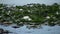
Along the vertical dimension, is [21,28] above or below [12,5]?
below

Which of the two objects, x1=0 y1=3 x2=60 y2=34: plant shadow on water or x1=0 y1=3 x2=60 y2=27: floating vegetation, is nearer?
x1=0 y1=3 x2=60 y2=34: plant shadow on water

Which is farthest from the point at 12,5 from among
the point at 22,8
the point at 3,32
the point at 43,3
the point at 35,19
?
the point at 3,32

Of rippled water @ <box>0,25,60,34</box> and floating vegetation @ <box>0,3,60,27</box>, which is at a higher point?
floating vegetation @ <box>0,3,60,27</box>

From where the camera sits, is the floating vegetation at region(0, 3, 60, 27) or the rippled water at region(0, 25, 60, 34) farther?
the floating vegetation at region(0, 3, 60, 27)

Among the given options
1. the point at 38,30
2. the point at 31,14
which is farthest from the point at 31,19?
the point at 38,30

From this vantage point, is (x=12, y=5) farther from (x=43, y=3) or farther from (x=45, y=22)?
(x=45, y=22)

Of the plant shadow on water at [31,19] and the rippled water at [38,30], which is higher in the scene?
the plant shadow on water at [31,19]

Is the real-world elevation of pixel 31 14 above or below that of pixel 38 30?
above

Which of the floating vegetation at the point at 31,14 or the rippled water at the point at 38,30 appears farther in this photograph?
the floating vegetation at the point at 31,14

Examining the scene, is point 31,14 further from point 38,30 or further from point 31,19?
point 38,30

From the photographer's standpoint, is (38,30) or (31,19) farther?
(31,19)

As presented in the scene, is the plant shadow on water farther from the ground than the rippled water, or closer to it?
farther from the ground
